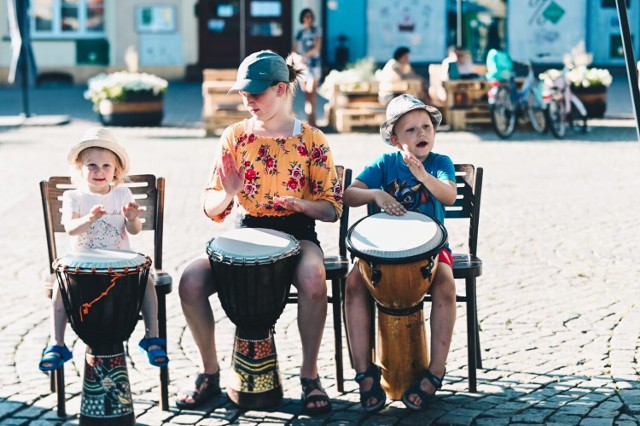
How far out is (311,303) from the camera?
522 centimetres

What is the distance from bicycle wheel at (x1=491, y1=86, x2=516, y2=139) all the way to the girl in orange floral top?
11.7 metres

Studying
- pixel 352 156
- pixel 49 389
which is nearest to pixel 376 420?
pixel 49 389

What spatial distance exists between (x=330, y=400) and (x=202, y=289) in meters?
0.67

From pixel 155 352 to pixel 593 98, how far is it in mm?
15139

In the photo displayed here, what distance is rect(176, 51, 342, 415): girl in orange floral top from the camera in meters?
5.25

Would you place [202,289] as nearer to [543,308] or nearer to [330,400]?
[330,400]

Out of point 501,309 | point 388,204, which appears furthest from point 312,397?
point 501,309

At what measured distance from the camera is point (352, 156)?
1472 cm

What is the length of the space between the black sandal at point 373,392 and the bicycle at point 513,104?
12.1m

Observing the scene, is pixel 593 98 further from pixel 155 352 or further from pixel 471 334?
pixel 155 352

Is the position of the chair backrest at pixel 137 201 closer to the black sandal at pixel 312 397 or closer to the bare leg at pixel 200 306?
the bare leg at pixel 200 306

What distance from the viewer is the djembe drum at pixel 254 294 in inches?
201

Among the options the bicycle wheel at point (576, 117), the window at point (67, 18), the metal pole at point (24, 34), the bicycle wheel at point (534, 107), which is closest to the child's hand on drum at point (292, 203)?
the bicycle wheel at point (534, 107)

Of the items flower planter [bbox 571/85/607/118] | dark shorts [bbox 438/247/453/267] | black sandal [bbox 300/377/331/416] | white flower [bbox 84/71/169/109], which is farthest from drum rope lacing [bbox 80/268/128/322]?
flower planter [bbox 571/85/607/118]
